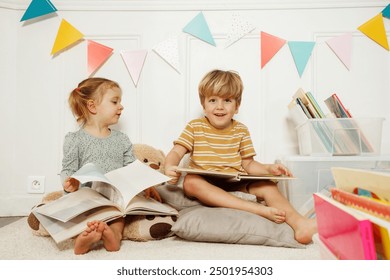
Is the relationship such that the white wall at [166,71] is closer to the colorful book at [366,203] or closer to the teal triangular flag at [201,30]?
the teal triangular flag at [201,30]

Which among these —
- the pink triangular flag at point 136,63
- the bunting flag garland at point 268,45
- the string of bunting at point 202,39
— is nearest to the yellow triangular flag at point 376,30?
the string of bunting at point 202,39

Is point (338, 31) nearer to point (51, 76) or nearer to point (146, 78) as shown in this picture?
point (146, 78)

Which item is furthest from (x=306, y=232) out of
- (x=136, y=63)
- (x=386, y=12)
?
(x=386, y=12)

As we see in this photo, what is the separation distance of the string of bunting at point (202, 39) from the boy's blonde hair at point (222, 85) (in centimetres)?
28

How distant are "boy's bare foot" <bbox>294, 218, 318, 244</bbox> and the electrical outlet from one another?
1098 millimetres

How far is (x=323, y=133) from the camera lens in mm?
1181

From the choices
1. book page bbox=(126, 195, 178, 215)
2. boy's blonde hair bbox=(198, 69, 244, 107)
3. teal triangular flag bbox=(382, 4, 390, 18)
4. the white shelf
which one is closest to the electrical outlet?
book page bbox=(126, 195, 178, 215)

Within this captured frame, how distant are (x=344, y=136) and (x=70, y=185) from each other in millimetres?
937

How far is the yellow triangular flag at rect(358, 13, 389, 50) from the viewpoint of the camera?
1438 millimetres

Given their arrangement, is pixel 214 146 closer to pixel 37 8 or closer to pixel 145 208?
pixel 145 208

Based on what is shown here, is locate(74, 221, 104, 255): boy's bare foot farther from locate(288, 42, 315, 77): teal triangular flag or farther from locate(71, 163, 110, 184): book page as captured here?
locate(288, 42, 315, 77): teal triangular flag

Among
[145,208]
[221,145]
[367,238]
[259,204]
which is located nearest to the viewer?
[367,238]

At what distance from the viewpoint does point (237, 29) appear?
147 cm

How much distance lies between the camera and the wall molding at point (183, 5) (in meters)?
1.46
